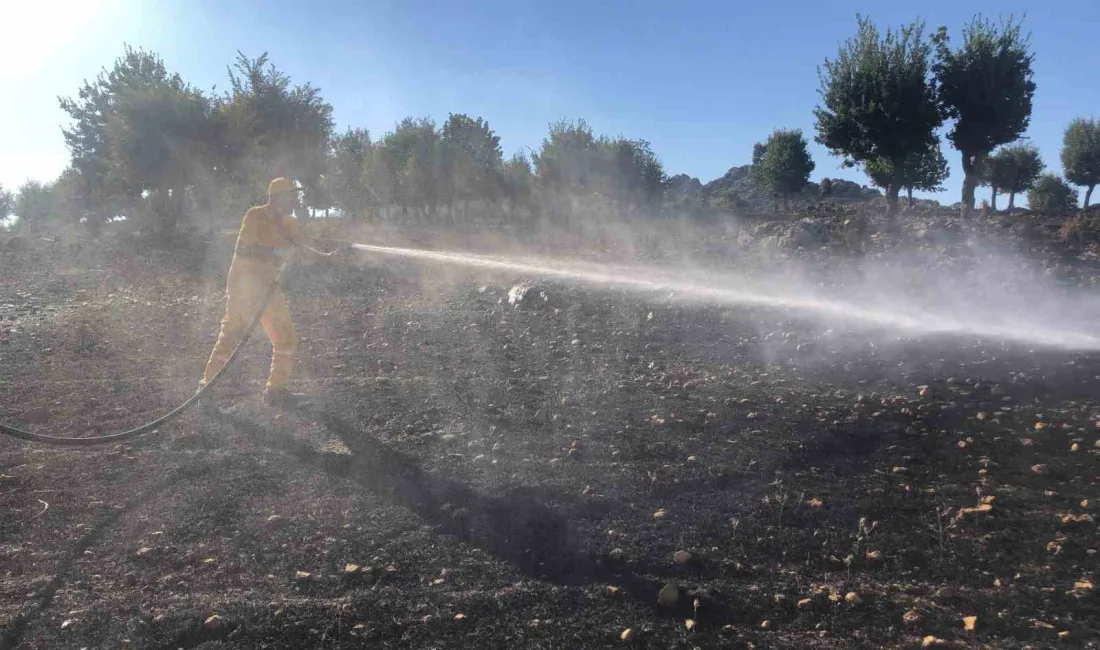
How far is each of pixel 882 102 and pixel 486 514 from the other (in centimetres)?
2009

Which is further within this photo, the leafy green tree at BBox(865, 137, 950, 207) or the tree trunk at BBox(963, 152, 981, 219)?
the leafy green tree at BBox(865, 137, 950, 207)

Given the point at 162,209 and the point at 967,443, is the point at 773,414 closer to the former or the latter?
the point at 967,443

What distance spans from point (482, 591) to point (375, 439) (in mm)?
→ 2515

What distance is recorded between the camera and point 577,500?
418 centimetres

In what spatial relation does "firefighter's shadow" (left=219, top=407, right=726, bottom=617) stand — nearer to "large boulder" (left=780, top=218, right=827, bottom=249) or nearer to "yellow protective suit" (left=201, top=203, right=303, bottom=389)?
"yellow protective suit" (left=201, top=203, right=303, bottom=389)

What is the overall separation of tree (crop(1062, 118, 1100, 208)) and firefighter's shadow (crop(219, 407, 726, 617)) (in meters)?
40.1

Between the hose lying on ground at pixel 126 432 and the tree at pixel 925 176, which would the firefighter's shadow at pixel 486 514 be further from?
the tree at pixel 925 176

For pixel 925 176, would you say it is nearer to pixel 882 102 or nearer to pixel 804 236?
pixel 882 102

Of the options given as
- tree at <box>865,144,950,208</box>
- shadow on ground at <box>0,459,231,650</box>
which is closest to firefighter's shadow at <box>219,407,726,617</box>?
shadow on ground at <box>0,459,231,650</box>

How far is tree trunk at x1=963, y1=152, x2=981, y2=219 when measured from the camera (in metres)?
20.0

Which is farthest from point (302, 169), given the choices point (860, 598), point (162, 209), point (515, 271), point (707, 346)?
point (860, 598)

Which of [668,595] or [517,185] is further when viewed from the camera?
[517,185]

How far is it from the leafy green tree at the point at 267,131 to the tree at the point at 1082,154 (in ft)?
123

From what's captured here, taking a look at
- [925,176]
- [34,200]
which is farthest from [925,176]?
[34,200]
